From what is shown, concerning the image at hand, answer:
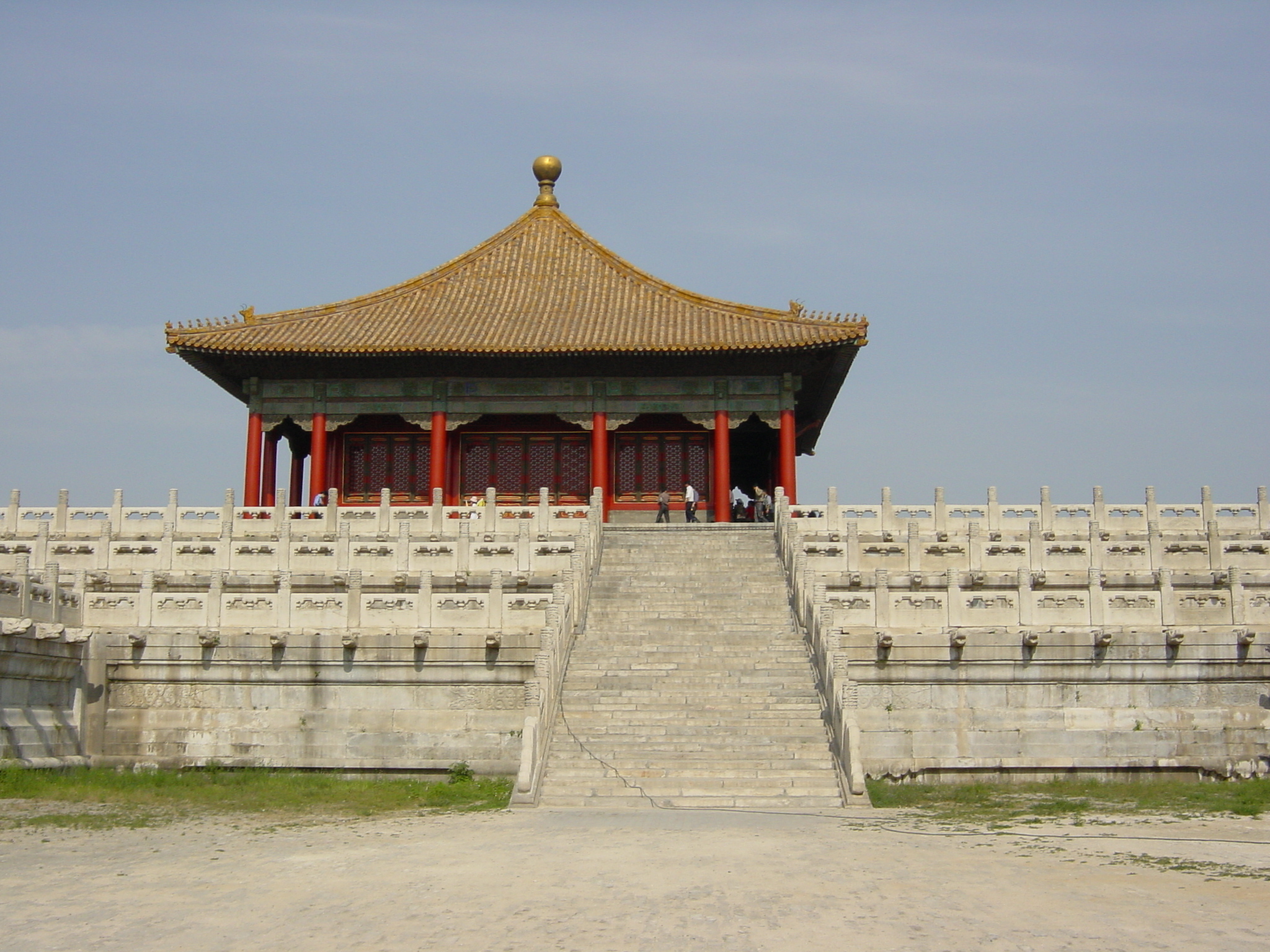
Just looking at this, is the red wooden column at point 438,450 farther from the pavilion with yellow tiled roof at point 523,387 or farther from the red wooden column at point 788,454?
the red wooden column at point 788,454

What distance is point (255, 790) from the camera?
17812 millimetres

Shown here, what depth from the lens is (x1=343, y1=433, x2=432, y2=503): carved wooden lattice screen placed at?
123ft

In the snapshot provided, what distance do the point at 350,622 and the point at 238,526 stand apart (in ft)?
26.8

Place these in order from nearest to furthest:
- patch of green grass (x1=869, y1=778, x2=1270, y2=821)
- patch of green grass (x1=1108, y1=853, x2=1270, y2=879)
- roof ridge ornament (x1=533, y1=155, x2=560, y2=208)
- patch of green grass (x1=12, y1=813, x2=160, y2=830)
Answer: patch of green grass (x1=1108, y1=853, x2=1270, y2=879), patch of green grass (x1=12, y1=813, x2=160, y2=830), patch of green grass (x1=869, y1=778, x2=1270, y2=821), roof ridge ornament (x1=533, y1=155, x2=560, y2=208)

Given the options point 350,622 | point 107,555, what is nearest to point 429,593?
point 350,622

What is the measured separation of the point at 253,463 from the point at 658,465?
10.9 metres

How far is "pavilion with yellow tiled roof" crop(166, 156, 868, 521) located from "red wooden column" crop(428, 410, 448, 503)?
0.05m

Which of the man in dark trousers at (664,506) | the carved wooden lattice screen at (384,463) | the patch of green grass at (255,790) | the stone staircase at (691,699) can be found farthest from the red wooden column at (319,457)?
the patch of green grass at (255,790)

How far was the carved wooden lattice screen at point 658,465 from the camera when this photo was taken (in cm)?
3700

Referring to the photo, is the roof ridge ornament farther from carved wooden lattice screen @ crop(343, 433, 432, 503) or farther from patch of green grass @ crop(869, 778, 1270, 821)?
patch of green grass @ crop(869, 778, 1270, 821)

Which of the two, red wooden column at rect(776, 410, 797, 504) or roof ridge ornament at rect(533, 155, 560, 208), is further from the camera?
roof ridge ornament at rect(533, 155, 560, 208)

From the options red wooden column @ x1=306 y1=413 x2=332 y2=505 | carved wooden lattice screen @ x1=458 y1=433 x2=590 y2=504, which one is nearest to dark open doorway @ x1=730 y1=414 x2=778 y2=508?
carved wooden lattice screen @ x1=458 y1=433 x2=590 y2=504

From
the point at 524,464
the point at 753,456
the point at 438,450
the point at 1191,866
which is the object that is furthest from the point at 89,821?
→ the point at 753,456

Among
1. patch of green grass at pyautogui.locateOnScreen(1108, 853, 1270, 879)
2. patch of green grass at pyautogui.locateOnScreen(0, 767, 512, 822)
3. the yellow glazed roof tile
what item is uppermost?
the yellow glazed roof tile
